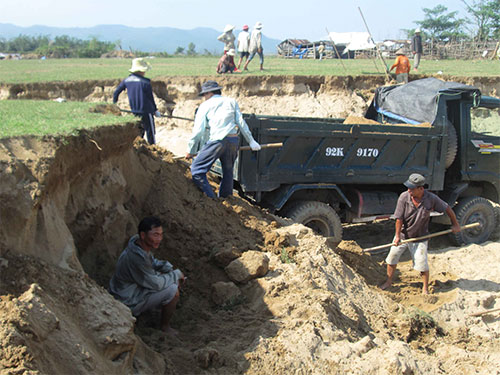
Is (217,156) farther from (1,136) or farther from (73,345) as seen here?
(73,345)

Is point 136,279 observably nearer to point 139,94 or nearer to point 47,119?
point 47,119

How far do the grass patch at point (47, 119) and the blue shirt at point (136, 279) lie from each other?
128 centimetres

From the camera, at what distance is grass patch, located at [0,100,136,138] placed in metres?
4.93

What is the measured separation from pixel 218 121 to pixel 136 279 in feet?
9.87

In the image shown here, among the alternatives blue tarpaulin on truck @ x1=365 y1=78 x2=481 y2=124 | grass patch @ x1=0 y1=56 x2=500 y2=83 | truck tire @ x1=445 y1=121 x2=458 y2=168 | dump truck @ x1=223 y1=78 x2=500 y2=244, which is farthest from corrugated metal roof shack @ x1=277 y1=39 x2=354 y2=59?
truck tire @ x1=445 y1=121 x2=458 y2=168

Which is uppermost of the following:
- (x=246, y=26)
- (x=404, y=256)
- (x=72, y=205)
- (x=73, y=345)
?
(x=246, y=26)

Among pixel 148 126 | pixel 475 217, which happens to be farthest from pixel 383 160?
pixel 148 126

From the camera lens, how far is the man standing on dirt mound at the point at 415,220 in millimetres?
7370

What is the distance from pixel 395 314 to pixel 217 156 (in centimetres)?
303

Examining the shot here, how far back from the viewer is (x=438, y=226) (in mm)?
10180

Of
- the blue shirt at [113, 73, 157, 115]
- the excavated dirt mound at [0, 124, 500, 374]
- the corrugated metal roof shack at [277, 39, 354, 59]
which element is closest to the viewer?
the excavated dirt mound at [0, 124, 500, 374]

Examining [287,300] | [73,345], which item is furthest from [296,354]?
[73,345]

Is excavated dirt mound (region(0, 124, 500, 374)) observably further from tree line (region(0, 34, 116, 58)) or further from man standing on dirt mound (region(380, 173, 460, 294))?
tree line (region(0, 34, 116, 58))

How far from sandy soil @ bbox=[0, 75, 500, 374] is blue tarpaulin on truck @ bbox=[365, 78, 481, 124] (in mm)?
2576
